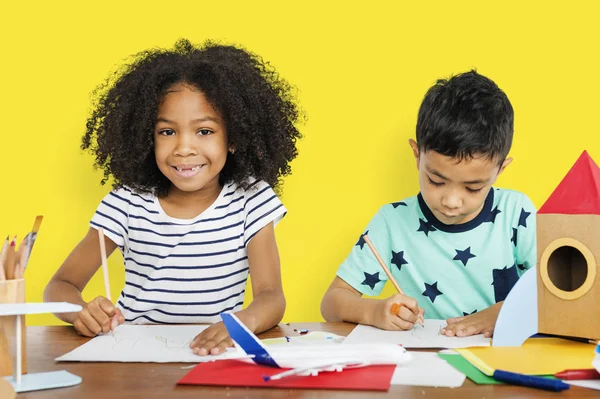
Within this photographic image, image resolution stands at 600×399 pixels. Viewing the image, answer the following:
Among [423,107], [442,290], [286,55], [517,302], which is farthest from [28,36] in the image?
[517,302]

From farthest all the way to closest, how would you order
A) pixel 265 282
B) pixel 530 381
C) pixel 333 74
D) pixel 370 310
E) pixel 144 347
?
1. pixel 333 74
2. pixel 265 282
3. pixel 370 310
4. pixel 144 347
5. pixel 530 381

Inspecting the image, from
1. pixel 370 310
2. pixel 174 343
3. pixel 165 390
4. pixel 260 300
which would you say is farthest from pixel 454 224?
pixel 165 390

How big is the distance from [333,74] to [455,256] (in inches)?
23.1

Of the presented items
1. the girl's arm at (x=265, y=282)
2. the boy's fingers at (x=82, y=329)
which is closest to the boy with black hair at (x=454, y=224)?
the girl's arm at (x=265, y=282)

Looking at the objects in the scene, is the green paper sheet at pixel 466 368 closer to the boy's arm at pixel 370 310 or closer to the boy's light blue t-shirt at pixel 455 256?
the boy's arm at pixel 370 310

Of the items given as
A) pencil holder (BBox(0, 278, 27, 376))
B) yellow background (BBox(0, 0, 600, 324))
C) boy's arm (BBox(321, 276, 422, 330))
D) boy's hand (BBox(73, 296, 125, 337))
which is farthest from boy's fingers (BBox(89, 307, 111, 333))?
yellow background (BBox(0, 0, 600, 324))

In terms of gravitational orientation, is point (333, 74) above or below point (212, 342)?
above

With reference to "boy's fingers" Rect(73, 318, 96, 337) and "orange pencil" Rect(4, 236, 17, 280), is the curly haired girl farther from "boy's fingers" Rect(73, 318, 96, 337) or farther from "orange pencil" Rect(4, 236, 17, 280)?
"orange pencil" Rect(4, 236, 17, 280)

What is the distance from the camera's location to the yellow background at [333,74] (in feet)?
6.06

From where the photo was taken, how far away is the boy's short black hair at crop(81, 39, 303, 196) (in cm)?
146

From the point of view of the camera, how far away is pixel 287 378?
2.73ft

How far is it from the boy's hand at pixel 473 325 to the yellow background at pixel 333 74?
0.73 meters

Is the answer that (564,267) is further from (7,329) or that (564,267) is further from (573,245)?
(7,329)

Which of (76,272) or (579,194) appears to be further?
(76,272)
